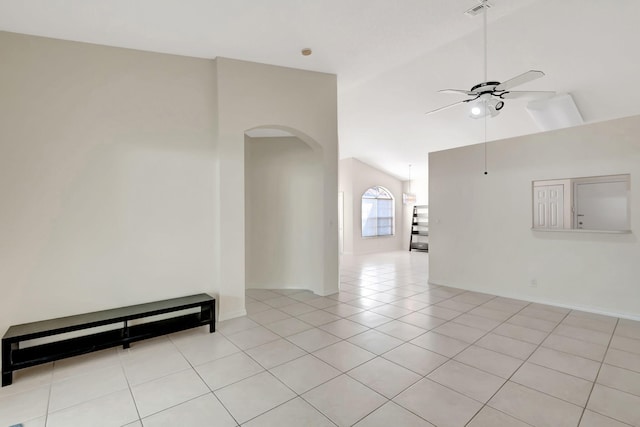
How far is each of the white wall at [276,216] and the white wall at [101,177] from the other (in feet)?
5.00

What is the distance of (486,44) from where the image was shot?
3.97 m

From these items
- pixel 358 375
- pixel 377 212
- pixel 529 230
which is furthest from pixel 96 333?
pixel 377 212

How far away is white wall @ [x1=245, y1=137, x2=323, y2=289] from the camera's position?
212 inches

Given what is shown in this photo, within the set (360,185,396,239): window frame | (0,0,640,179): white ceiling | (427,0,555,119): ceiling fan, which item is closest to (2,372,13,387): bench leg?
(0,0,640,179): white ceiling

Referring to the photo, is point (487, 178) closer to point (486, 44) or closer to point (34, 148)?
point (486, 44)

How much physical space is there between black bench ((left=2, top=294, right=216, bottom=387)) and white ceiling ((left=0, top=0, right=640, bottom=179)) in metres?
2.93

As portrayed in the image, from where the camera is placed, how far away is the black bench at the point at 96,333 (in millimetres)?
2582

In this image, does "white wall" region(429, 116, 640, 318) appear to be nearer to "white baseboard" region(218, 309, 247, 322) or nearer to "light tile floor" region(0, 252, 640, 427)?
"light tile floor" region(0, 252, 640, 427)

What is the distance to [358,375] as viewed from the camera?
2555 mm

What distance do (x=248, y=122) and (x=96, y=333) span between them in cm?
303

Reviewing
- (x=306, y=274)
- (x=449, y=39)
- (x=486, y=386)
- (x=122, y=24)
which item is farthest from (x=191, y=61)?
(x=486, y=386)

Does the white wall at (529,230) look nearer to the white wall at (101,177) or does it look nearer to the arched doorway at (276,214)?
the arched doorway at (276,214)

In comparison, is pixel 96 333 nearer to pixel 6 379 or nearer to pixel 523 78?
pixel 6 379

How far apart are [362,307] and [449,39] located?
3821mm
